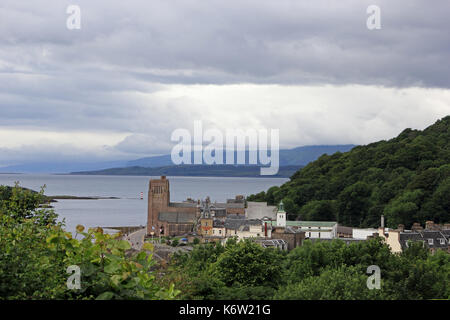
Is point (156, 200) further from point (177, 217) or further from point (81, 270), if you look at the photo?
point (81, 270)

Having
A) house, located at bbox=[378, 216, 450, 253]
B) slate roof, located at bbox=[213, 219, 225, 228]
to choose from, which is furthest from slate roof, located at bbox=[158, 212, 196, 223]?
house, located at bbox=[378, 216, 450, 253]

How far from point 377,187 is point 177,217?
40.2 meters

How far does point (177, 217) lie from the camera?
119 meters

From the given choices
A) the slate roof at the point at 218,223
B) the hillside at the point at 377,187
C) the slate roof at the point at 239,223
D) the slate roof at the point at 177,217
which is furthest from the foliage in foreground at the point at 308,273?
the slate roof at the point at 177,217

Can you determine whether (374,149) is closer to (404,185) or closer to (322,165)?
(322,165)

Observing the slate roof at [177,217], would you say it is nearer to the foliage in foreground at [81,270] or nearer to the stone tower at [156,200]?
the stone tower at [156,200]

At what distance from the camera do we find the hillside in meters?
102

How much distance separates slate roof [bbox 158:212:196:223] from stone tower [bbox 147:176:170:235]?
1.50m

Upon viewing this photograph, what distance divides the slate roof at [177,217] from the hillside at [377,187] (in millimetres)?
20347

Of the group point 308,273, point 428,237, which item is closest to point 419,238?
point 428,237

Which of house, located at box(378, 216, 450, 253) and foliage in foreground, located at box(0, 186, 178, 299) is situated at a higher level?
foliage in foreground, located at box(0, 186, 178, 299)

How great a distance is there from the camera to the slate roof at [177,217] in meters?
118

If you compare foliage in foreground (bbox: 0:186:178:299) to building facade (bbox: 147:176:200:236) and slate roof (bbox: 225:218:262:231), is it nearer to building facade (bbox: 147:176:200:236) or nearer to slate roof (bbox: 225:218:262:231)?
slate roof (bbox: 225:218:262:231)

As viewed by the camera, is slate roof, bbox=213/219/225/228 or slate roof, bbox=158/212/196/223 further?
slate roof, bbox=158/212/196/223
